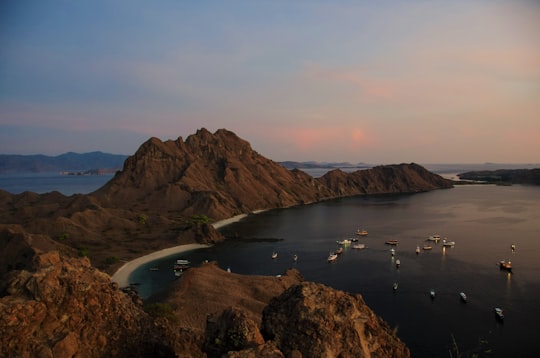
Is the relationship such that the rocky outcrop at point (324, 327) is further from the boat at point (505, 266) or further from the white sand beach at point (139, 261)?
the boat at point (505, 266)

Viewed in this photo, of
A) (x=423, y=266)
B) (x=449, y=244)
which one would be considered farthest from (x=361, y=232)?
(x=423, y=266)

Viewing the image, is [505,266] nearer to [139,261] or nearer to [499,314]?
[499,314]

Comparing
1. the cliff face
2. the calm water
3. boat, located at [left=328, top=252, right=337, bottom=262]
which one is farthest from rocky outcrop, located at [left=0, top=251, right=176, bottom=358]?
boat, located at [left=328, top=252, right=337, bottom=262]

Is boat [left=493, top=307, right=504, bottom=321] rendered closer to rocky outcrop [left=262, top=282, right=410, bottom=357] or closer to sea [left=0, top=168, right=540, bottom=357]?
sea [left=0, top=168, right=540, bottom=357]

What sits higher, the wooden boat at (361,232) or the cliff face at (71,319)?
the cliff face at (71,319)

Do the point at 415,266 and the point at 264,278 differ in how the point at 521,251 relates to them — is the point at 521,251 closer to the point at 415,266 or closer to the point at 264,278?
the point at 415,266

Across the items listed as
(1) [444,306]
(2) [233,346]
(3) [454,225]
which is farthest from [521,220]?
(2) [233,346]

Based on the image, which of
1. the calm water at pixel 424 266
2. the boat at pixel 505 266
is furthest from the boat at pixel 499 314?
the boat at pixel 505 266

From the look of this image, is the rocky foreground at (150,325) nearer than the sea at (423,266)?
Yes
